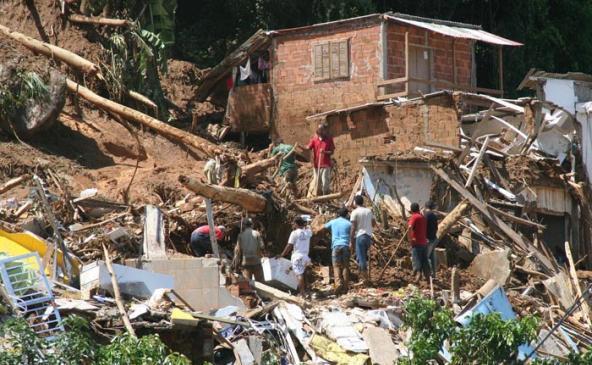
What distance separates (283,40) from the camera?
28.9 metres

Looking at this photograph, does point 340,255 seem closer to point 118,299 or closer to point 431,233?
point 431,233

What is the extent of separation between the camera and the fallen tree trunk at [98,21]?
94.6ft

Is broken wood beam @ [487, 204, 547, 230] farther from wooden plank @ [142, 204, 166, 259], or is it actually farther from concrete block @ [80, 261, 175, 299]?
concrete block @ [80, 261, 175, 299]

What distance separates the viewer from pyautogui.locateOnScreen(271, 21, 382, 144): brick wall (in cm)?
2792

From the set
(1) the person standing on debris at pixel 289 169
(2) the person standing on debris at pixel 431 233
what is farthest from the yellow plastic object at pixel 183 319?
(1) the person standing on debris at pixel 289 169

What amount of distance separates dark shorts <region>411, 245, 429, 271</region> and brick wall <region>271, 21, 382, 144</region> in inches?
281

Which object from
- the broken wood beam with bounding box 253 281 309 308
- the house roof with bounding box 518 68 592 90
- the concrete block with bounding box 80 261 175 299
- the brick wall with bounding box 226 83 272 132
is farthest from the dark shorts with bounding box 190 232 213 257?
the brick wall with bounding box 226 83 272 132

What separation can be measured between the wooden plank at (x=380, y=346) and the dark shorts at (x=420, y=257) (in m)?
2.37

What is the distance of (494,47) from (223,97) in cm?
681

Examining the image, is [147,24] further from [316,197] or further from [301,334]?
[301,334]

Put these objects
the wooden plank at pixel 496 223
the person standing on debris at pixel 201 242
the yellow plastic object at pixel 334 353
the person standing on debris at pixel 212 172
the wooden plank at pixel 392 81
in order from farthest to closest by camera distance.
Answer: the wooden plank at pixel 392 81
the wooden plank at pixel 496 223
the person standing on debris at pixel 212 172
the person standing on debris at pixel 201 242
the yellow plastic object at pixel 334 353

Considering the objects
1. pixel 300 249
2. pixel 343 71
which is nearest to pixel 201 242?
pixel 300 249

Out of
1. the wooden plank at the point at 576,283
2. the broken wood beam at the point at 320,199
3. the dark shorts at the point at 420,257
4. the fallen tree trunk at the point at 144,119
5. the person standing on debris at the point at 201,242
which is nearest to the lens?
the person standing on debris at the point at 201,242

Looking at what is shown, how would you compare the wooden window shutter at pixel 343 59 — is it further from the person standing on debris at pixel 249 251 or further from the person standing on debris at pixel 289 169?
the person standing on debris at pixel 249 251
